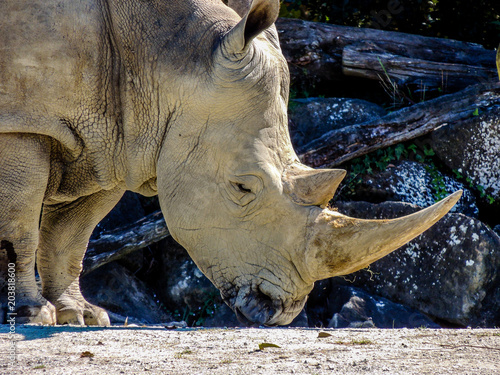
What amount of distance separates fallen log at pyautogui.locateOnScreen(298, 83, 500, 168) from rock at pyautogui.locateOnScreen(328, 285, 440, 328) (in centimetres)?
144

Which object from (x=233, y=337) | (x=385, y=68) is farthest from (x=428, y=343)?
(x=385, y=68)

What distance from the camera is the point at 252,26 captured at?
4.55 metres

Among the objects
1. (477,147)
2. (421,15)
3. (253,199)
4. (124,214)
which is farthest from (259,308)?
(421,15)

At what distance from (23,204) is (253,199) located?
1491 mm

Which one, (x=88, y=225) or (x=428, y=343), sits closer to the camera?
(x=428, y=343)

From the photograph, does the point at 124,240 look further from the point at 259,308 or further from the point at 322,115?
the point at 259,308

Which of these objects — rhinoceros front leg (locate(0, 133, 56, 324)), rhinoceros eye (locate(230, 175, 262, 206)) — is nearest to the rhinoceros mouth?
rhinoceros eye (locate(230, 175, 262, 206))

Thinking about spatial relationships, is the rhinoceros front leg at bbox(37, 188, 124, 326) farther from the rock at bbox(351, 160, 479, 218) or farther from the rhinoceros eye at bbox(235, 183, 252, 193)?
the rock at bbox(351, 160, 479, 218)

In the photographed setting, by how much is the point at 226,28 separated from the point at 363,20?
5.76 metres

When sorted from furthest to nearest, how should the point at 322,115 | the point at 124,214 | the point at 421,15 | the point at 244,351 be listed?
the point at 421,15
the point at 322,115
the point at 124,214
the point at 244,351

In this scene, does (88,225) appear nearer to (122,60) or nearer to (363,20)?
(122,60)

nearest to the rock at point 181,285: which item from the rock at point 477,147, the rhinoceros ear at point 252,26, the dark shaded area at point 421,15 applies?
the rock at point 477,147

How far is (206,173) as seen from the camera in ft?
15.2

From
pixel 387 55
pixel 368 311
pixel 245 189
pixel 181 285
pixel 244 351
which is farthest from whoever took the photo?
pixel 387 55
